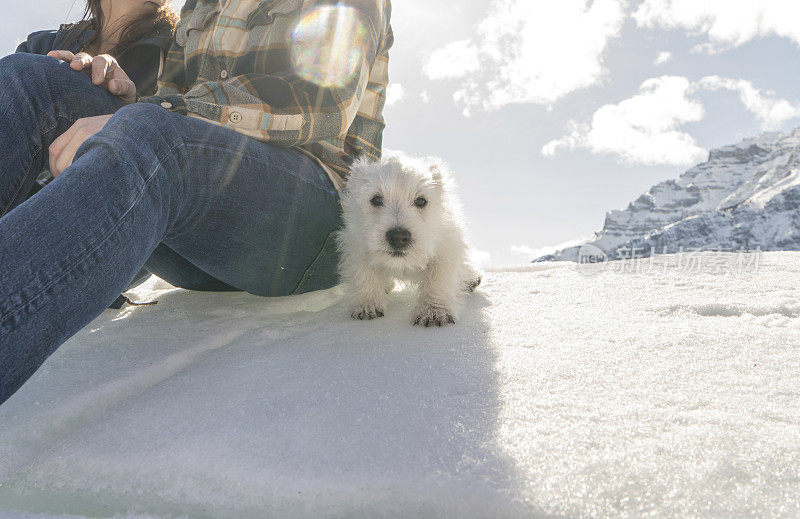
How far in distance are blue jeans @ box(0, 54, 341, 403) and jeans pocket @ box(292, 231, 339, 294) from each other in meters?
0.01

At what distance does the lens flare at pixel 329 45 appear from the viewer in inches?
99.9

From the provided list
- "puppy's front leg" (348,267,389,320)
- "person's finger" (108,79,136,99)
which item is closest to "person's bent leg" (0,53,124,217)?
"person's finger" (108,79,136,99)

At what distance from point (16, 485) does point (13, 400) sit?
1.67 feet

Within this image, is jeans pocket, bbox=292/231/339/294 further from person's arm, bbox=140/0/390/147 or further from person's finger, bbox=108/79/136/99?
person's finger, bbox=108/79/136/99

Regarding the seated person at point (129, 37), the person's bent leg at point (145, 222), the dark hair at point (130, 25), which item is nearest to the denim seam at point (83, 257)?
the person's bent leg at point (145, 222)

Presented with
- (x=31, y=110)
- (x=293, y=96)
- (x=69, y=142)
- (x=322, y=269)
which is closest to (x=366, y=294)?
(x=322, y=269)

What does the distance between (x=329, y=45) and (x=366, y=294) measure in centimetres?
150

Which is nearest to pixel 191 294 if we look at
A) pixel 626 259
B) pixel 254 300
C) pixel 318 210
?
pixel 254 300

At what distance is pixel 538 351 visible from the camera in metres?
2.13

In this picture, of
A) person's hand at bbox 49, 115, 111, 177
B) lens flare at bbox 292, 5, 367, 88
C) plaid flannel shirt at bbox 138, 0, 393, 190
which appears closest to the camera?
person's hand at bbox 49, 115, 111, 177

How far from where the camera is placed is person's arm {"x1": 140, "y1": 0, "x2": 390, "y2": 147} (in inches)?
88.5

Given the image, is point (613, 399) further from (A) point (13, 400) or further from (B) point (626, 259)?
(B) point (626, 259)

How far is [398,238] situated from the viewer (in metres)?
2.75

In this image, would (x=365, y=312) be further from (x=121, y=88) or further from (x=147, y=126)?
(x=121, y=88)
